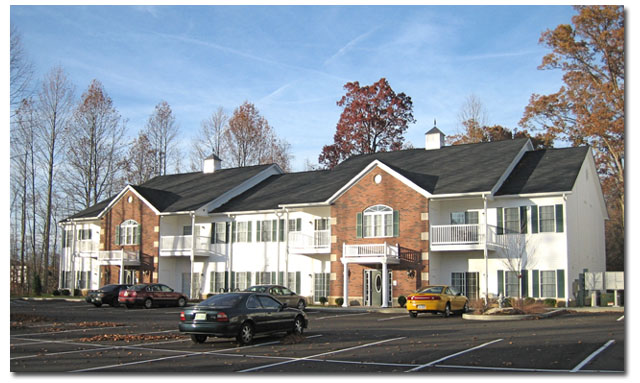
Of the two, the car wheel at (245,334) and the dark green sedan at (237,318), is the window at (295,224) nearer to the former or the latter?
Result: the dark green sedan at (237,318)

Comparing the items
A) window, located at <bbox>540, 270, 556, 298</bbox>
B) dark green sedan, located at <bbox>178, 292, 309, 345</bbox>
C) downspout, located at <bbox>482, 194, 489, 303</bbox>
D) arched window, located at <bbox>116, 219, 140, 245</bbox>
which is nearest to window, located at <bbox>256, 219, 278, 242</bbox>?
arched window, located at <bbox>116, 219, 140, 245</bbox>

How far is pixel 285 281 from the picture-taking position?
135 feet

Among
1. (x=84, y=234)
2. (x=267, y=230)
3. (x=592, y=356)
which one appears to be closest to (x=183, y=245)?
(x=267, y=230)

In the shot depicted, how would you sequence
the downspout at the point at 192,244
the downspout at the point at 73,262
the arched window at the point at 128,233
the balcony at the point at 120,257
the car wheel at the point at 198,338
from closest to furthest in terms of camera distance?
the car wheel at the point at 198,338, the downspout at the point at 192,244, the balcony at the point at 120,257, the arched window at the point at 128,233, the downspout at the point at 73,262

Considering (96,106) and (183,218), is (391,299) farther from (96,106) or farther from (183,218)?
(96,106)

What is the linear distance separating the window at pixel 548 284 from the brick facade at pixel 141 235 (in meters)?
25.1

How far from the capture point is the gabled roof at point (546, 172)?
112 feet

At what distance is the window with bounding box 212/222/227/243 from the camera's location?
44.2 metres

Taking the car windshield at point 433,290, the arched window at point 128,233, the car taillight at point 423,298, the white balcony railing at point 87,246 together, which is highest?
the arched window at point 128,233

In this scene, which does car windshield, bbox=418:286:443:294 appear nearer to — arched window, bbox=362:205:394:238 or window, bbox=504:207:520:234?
window, bbox=504:207:520:234

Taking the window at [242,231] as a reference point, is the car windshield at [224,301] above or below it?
below

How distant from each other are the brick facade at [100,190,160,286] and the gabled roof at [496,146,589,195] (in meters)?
23.7

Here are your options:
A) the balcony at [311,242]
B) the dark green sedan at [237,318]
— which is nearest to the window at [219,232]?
the balcony at [311,242]

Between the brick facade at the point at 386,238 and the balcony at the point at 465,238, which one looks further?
the brick facade at the point at 386,238
